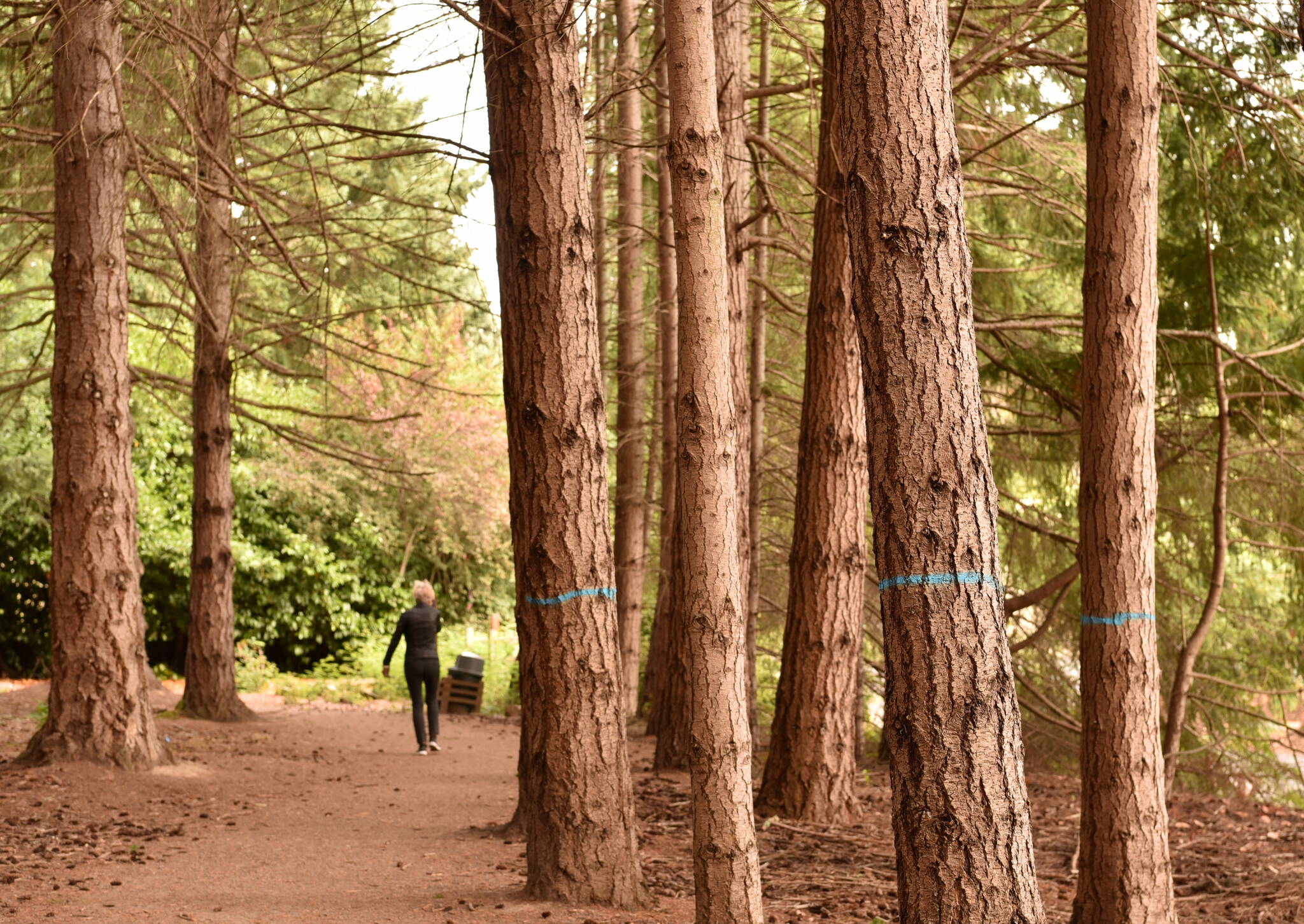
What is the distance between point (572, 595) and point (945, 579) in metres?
2.62

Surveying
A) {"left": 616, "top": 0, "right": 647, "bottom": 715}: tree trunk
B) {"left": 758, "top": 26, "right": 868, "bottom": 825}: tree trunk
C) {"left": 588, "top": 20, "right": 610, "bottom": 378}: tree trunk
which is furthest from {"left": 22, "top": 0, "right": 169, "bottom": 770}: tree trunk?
{"left": 616, "top": 0, "right": 647, "bottom": 715}: tree trunk

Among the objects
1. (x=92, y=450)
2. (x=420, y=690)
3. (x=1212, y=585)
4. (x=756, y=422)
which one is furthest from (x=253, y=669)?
(x=1212, y=585)

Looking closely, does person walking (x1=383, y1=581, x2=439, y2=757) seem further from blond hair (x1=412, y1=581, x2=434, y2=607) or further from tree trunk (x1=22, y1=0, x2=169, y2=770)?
tree trunk (x1=22, y1=0, x2=169, y2=770)

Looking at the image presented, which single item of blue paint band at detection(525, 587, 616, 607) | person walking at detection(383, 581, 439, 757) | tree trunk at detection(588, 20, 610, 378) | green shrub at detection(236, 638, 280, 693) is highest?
tree trunk at detection(588, 20, 610, 378)

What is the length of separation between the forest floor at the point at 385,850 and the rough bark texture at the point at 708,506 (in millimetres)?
659

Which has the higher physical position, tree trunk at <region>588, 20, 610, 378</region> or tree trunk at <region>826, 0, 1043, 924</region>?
tree trunk at <region>588, 20, 610, 378</region>

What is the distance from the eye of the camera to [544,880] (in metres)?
5.62

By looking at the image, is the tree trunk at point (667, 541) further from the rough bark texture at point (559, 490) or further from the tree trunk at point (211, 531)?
the tree trunk at point (211, 531)

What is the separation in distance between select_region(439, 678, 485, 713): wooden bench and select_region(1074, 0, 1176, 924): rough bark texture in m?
13.0

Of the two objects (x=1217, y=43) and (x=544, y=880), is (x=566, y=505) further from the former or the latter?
(x=1217, y=43)

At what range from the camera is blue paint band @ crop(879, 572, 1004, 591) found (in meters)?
3.28

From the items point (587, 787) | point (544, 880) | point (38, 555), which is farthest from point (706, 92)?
point (38, 555)

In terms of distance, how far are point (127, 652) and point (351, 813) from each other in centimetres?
201

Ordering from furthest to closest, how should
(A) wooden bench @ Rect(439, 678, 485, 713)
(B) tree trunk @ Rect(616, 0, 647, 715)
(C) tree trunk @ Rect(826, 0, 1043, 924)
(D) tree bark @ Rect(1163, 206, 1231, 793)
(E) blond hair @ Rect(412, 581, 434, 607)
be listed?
1. (A) wooden bench @ Rect(439, 678, 485, 713)
2. (B) tree trunk @ Rect(616, 0, 647, 715)
3. (E) blond hair @ Rect(412, 581, 434, 607)
4. (D) tree bark @ Rect(1163, 206, 1231, 793)
5. (C) tree trunk @ Rect(826, 0, 1043, 924)
